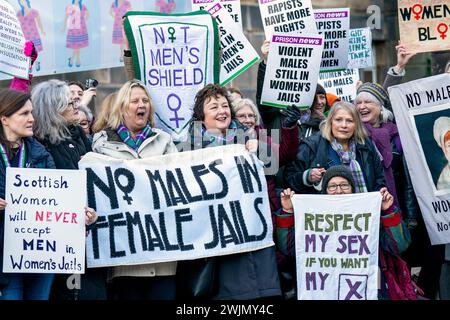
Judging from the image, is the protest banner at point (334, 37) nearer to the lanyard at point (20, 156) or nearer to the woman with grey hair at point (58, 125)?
the woman with grey hair at point (58, 125)

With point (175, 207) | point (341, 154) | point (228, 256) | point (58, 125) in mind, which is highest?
point (58, 125)

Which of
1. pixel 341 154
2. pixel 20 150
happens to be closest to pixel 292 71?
pixel 341 154

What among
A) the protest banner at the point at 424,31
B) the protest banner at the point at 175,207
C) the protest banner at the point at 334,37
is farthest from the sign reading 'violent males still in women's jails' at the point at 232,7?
the protest banner at the point at 175,207

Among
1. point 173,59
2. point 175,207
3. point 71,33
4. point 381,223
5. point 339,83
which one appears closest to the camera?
point 175,207

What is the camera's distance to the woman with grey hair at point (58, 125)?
25.5 feet

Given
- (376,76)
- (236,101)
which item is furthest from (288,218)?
(376,76)

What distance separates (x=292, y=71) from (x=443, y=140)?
125cm

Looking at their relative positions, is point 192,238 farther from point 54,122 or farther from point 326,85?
point 326,85

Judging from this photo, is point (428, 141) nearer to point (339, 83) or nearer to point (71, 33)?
point (339, 83)

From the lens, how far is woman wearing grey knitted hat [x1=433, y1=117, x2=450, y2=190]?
882 cm

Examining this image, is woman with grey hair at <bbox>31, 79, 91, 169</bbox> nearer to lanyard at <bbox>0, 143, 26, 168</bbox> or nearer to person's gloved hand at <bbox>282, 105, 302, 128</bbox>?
lanyard at <bbox>0, 143, 26, 168</bbox>

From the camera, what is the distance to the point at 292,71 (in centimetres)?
910

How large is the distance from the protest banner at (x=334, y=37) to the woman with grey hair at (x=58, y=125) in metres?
2.77

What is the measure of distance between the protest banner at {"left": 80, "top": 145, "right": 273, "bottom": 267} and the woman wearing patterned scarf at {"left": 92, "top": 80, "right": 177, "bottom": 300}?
0.28 feet
